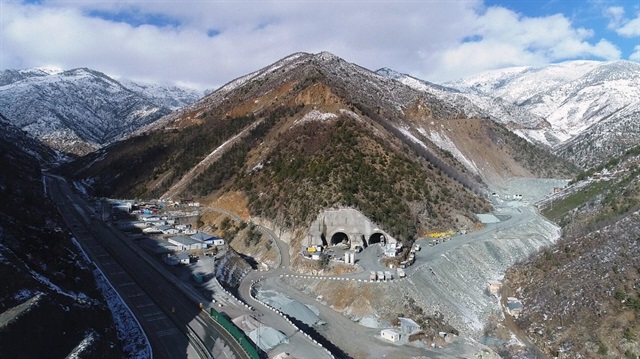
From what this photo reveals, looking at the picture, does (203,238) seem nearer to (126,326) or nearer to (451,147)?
(126,326)

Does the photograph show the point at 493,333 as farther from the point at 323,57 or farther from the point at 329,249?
the point at 323,57

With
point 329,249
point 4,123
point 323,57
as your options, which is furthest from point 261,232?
point 4,123

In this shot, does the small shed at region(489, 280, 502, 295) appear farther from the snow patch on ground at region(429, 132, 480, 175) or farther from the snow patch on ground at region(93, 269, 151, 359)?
the snow patch on ground at region(429, 132, 480, 175)

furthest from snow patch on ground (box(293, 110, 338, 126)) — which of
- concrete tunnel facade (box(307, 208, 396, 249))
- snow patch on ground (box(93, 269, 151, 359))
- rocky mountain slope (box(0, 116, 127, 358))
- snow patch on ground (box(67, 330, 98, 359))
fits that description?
snow patch on ground (box(67, 330, 98, 359))

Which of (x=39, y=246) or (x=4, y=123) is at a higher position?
Answer: (x=4, y=123)

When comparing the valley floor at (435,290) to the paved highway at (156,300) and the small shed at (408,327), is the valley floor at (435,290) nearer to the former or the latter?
the small shed at (408,327)

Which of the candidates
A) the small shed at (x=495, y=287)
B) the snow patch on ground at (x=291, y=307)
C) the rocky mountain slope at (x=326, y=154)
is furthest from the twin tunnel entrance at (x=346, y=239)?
the small shed at (x=495, y=287)
